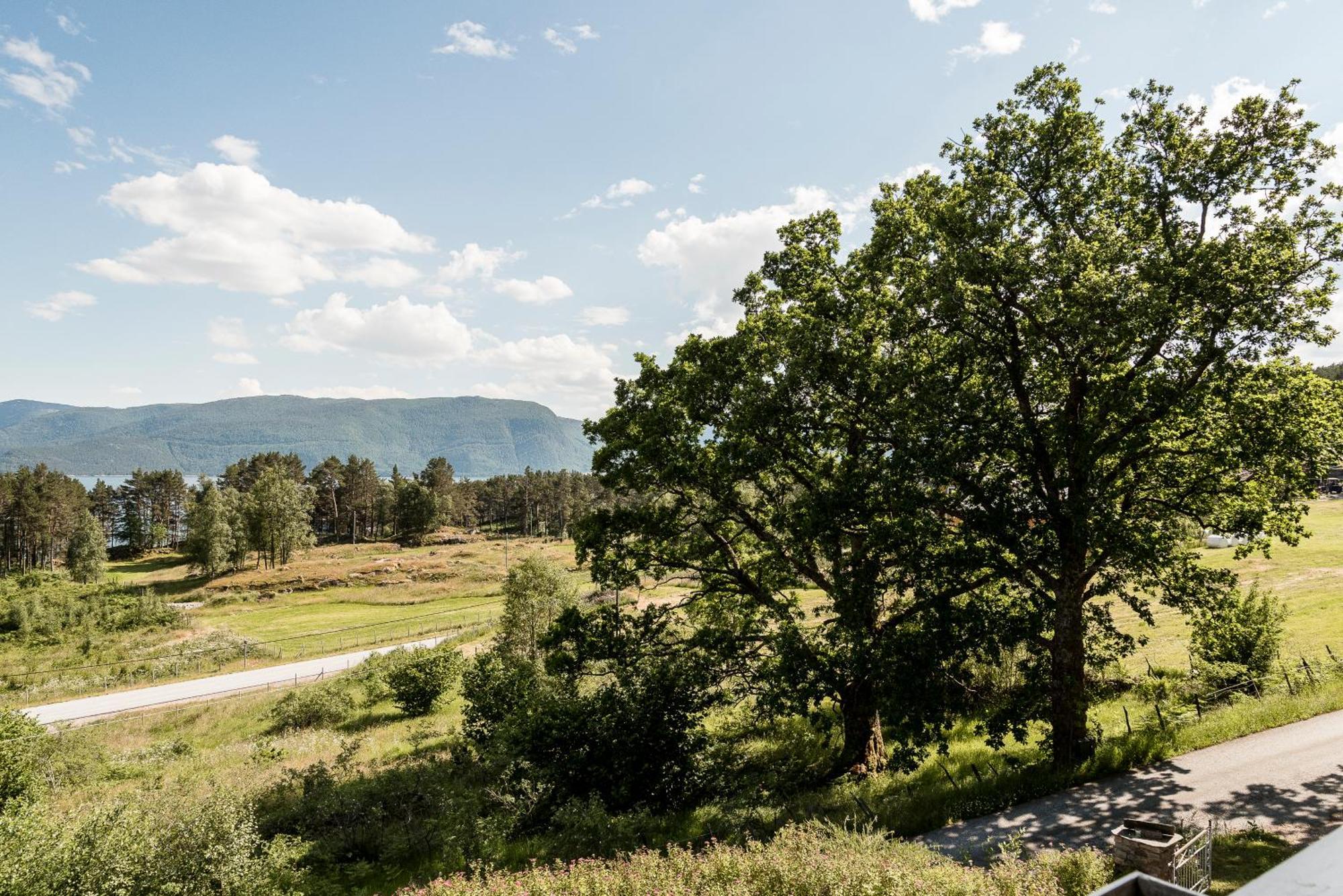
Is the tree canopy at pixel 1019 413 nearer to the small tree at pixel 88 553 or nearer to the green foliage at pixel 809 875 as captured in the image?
the green foliage at pixel 809 875

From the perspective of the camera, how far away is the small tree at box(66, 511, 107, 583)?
9900cm

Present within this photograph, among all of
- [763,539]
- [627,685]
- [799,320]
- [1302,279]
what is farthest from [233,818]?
[1302,279]

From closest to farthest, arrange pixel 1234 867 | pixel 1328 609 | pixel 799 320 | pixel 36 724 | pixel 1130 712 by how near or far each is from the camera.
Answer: pixel 1234 867
pixel 799 320
pixel 1130 712
pixel 36 724
pixel 1328 609

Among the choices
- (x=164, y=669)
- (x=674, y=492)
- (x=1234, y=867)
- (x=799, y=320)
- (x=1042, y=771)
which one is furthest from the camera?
(x=164, y=669)

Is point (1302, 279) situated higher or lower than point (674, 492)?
higher

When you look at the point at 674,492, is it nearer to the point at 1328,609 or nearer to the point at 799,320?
the point at 799,320

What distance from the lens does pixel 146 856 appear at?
1251cm

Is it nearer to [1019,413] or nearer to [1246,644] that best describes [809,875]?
[1019,413]

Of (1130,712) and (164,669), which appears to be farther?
(164,669)

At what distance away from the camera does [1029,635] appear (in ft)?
54.0

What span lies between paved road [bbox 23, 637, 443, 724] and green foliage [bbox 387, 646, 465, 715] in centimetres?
963

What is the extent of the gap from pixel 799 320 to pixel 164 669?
6275 cm

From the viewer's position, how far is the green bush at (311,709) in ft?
123

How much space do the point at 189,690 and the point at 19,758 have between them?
2731cm
